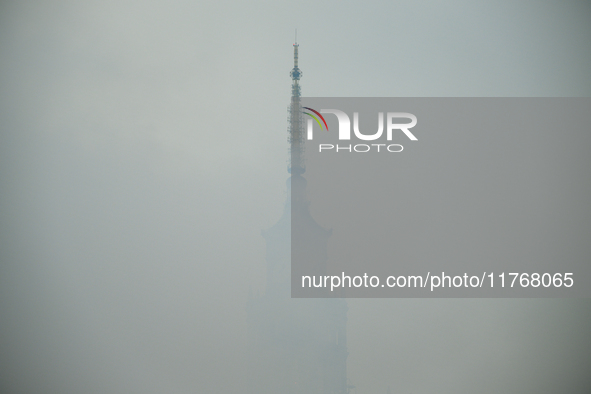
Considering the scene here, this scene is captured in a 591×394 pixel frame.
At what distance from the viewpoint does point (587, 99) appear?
10.5 m

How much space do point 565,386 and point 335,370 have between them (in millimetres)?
8168

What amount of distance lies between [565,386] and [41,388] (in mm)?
A: 17031

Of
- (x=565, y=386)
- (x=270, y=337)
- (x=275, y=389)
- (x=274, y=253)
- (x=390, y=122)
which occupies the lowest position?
(x=275, y=389)

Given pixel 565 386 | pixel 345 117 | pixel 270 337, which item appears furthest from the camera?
pixel 270 337

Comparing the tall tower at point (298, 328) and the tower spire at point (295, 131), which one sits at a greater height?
the tower spire at point (295, 131)

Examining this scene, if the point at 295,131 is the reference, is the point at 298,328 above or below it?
below

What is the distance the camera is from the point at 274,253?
16234 millimetres

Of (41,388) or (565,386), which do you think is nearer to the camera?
(41,388)

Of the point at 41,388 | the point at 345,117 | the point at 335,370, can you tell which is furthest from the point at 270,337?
the point at 345,117

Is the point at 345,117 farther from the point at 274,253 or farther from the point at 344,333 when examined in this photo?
the point at 344,333

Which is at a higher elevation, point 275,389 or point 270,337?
point 270,337

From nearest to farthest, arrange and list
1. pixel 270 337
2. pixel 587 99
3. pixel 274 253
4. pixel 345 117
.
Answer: pixel 345 117, pixel 587 99, pixel 270 337, pixel 274 253

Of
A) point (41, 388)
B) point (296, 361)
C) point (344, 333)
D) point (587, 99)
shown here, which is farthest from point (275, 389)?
point (587, 99)

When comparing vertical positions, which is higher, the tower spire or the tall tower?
the tower spire
